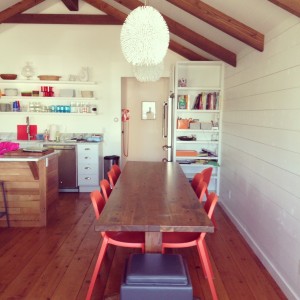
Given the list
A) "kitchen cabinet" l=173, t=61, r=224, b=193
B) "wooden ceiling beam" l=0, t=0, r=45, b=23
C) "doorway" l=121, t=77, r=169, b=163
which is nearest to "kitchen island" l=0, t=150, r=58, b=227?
"kitchen cabinet" l=173, t=61, r=224, b=193

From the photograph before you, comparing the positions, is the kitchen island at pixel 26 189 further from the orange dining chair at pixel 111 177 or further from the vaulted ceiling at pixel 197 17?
the vaulted ceiling at pixel 197 17

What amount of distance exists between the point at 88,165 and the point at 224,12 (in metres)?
3.41

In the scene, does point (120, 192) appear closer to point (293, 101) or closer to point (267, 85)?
point (293, 101)

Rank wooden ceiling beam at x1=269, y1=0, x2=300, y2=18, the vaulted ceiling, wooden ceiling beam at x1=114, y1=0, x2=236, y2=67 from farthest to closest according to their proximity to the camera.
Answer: wooden ceiling beam at x1=114, y1=0, x2=236, y2=67, the vaulted ceiling, wooden ceiling beam at x1=269, y1=0, x2=300, y2=18

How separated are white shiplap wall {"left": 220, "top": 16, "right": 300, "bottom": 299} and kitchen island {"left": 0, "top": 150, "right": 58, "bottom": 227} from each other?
8.05 ft

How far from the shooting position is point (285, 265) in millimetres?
2557

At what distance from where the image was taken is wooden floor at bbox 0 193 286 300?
8.15 ft

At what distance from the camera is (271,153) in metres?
2.91

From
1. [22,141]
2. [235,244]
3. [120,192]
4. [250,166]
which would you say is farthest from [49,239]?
[22,141]

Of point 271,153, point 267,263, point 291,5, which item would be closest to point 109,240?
point 267,263

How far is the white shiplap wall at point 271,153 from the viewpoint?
2445 mm

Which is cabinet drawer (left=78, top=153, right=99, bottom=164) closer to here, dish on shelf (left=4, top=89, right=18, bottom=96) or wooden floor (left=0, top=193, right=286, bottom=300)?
wooden floor (left=0, top=193, right=286, bottom=300)

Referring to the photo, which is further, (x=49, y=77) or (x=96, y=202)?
(x=49, y=77)

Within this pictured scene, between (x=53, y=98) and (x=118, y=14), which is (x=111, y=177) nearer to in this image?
(x=53, y=98)
